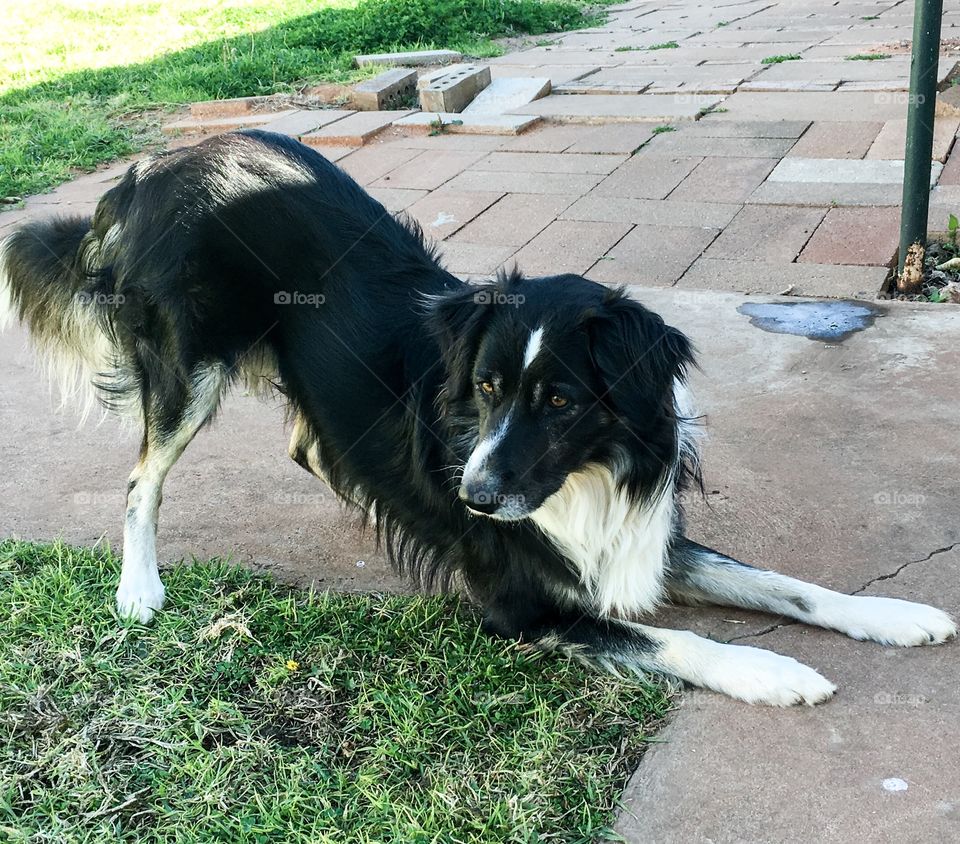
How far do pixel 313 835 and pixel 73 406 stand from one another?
2.88 metres

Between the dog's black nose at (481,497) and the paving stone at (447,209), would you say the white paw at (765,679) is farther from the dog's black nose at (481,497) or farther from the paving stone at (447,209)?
the paving stone at (447,209)

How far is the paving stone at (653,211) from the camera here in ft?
20.0

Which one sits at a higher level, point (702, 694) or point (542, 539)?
point (542, 539)

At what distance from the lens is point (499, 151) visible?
7750 mm

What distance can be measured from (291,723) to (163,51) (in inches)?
452

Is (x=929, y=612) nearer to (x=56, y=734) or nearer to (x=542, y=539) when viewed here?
(x=542, y=539)

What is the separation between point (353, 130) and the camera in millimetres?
8211

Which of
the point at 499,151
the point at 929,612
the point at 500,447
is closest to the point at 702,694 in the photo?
the point at 929,612

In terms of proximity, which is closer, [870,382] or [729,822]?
[729,822]

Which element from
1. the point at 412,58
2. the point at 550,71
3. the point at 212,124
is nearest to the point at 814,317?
the point at 212,124

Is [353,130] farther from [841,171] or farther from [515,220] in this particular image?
[841,171]

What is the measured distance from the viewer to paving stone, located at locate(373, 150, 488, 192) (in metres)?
7.15

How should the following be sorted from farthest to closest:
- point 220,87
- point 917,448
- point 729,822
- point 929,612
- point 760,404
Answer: point 220,87 < point 760,404 < point 917,448 < point 929,612 < point 729,822

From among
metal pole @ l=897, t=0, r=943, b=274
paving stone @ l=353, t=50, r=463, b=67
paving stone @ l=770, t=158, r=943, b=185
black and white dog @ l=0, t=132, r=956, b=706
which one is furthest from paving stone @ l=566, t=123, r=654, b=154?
black and white dog @ l=0, t=132, r=956, b=706
